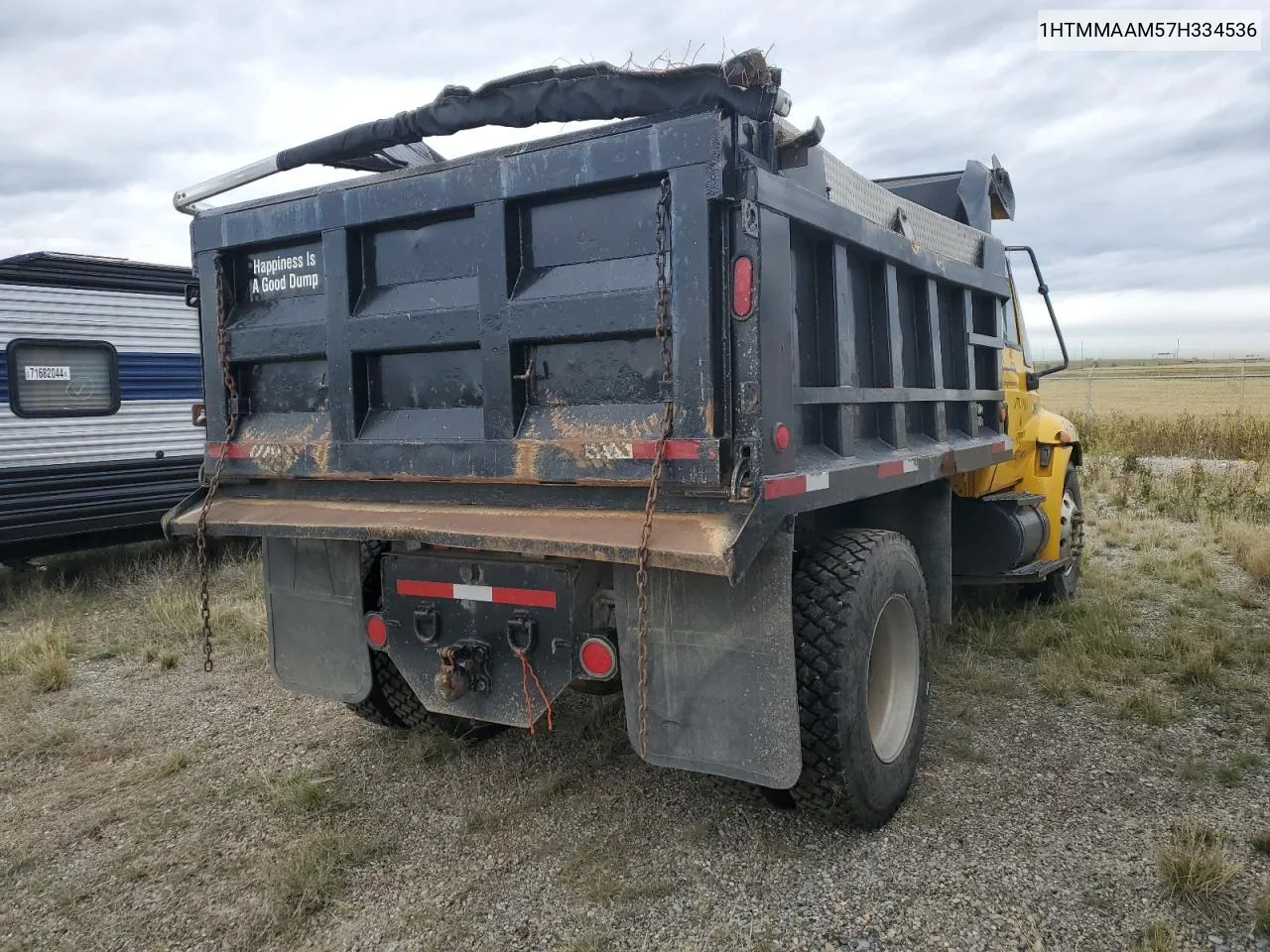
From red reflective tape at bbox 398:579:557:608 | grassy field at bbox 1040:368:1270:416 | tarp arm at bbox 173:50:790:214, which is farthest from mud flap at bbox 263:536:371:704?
grassy field at bbox 1040:368:1270:416

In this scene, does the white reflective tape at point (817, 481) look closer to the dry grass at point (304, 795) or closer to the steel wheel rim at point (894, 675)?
the steel wheel rim at point (894, 675)

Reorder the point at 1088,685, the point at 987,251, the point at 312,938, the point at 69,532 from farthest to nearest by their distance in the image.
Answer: the point at 69,532 → the point at 987,251 → the point at 1088,685 → the point at 312,938

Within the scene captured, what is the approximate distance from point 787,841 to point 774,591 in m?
1.05

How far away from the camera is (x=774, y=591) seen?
2.94 metres

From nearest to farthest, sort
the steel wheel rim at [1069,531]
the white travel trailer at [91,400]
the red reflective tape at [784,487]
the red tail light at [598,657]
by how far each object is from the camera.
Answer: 1. the red reflective tape at [784,487]
2. the red tail light at [598,657]
3. the steel wheel rim at [1069,531]
4. the white travel trailer at [91,400]

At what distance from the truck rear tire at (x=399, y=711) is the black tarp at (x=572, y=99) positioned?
7.12ft

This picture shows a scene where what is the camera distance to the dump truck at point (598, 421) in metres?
2.83

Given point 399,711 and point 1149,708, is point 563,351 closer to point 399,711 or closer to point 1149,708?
point 399,711

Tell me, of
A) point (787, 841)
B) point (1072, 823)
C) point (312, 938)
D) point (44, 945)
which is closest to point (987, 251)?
point (1072, 823)

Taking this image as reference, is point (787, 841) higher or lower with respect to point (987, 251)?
lower

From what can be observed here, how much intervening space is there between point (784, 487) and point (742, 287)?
617mm

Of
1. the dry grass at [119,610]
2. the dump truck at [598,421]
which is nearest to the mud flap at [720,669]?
the dump truck at [598,421]

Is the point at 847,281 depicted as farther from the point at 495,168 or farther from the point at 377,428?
the point at 377,428

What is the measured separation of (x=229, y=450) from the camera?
3.86 meters
